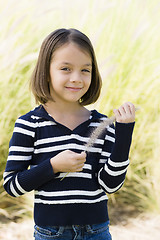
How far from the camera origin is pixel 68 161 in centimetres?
144

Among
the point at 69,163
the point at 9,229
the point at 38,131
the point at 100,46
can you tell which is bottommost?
the point at 9,229

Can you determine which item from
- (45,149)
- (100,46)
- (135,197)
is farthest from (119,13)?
(45,149)

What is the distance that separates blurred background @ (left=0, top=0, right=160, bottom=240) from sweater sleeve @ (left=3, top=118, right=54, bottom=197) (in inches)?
52.5

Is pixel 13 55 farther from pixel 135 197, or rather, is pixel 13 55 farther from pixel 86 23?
pixel 135 197

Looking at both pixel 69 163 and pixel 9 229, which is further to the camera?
pixel 9 229

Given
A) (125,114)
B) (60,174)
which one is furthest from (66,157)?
(125,114)

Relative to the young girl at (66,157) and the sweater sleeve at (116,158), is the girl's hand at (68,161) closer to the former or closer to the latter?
the young girl at (66,157)

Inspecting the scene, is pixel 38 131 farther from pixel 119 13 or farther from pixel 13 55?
pixel 119 13

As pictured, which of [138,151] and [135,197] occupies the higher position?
Answer: [138,151]

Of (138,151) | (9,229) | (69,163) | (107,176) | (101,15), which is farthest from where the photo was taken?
(101,15)

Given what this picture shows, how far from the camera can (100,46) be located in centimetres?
315

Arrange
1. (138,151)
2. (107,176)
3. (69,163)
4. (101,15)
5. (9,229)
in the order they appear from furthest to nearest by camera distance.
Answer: (101,15) < (138,151) < (9,229) < (107,176) < (69,163)

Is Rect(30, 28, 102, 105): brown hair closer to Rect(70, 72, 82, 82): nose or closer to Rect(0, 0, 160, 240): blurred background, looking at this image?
Rect(70, 72, 82, 82): nose

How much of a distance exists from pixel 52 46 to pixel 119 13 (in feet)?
5.98
